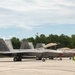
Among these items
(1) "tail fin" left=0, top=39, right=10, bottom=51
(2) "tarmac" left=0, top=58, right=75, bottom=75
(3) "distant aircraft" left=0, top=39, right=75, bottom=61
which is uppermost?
(1) "tail fin" left=0, top=39, right=10, bottom=51

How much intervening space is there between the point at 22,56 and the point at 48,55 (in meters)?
6.36

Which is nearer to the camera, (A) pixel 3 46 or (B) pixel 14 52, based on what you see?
(A) pixel 3 46

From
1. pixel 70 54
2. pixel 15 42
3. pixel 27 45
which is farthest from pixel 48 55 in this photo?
pixel 15 42

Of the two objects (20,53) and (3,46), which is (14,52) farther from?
(3,46)

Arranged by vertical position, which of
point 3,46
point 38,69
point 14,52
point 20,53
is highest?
point 3,46

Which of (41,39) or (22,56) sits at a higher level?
(41,39)

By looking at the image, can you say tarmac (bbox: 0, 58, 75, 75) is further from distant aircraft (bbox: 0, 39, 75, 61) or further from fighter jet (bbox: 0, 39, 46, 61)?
distant aircraft (bbox: 0, 39, 75, 61)

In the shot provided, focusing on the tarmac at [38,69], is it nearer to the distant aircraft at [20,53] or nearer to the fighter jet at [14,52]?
the fighter jet at [14,52]

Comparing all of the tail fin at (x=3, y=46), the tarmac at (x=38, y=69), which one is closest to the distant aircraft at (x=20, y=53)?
the tail fin at (x=3, y=46)

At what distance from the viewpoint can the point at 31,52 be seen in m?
61.8

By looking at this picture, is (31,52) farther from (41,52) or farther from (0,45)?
(0,45)

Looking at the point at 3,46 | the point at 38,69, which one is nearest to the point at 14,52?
the point at 3,46

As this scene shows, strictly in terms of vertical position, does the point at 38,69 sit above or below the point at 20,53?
A: below

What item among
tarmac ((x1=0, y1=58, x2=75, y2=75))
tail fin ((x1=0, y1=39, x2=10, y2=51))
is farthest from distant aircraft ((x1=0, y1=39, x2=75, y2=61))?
tarmac ((x1=0, y1=58, x2=75, y2=75))
